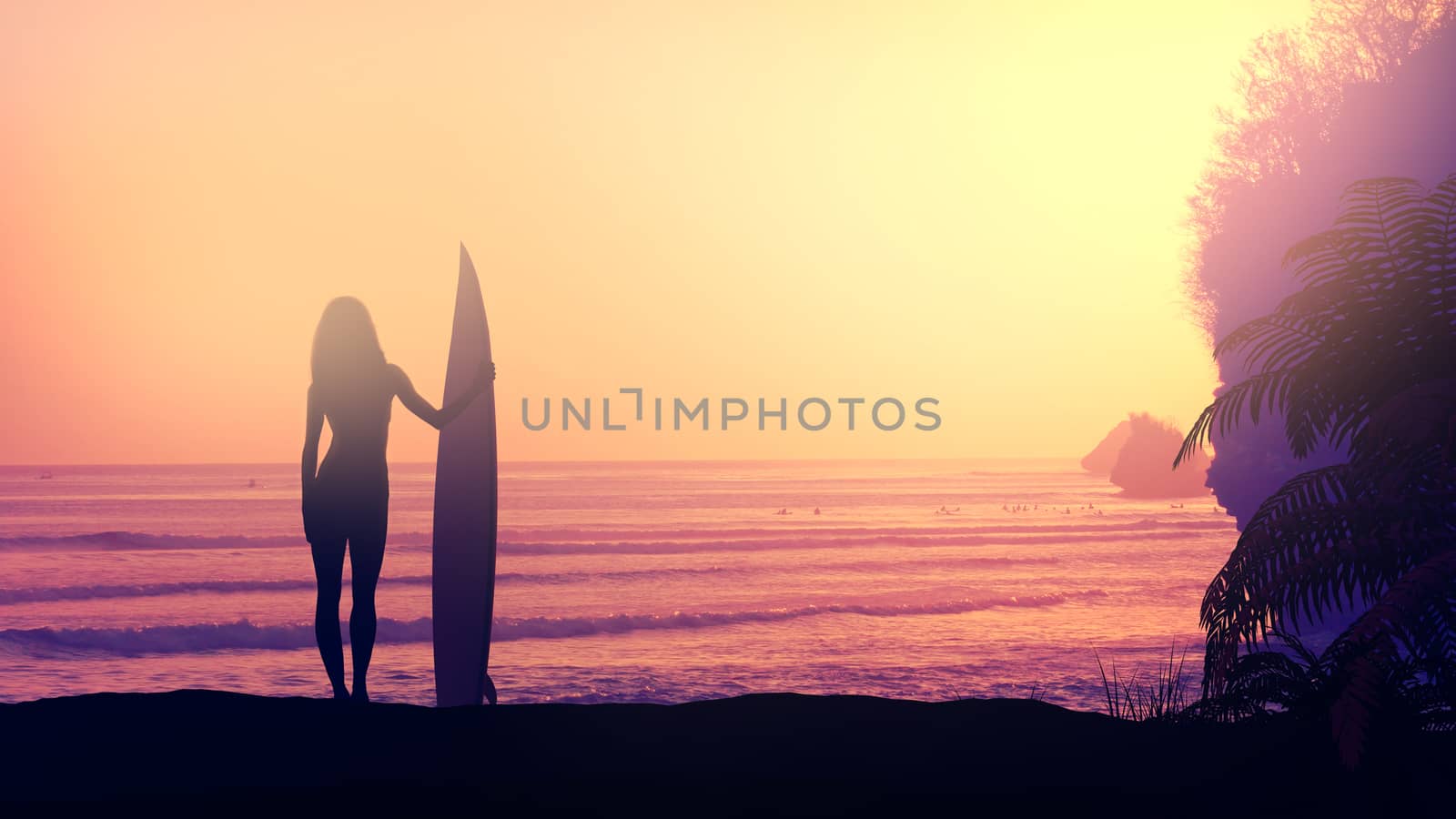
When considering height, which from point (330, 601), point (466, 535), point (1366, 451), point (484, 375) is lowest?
point (330, 601)

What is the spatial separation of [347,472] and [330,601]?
719mm

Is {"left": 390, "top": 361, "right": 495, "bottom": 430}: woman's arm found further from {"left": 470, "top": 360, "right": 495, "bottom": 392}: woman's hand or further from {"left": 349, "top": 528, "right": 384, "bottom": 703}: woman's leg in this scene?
{"left": 349, "top": 528, "right": 384, "bottom": 703}: woman's leg

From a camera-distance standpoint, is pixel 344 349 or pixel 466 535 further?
pixel 466 535

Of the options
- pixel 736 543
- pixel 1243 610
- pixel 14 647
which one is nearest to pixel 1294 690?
pixel 1243 610

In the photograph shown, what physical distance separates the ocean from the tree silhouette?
16.2 ft

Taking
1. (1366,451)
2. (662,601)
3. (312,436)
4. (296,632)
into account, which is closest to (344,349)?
(312,436)

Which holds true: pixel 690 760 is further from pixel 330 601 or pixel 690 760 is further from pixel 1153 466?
pixel 1153 466

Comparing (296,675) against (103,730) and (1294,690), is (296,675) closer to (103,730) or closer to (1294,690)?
(103,730)

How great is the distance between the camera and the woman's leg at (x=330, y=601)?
562 cm

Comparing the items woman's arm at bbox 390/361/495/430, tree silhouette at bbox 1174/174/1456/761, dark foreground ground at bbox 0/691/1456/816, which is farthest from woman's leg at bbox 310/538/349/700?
tree silhouette at bbox 1174/174/1456/761

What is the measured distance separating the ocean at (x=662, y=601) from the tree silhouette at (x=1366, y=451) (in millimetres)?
4929

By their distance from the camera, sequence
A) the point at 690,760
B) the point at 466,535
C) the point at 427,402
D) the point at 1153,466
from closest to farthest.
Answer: the point at 690,760 < the point at 427,402 < the point at 466,535 < the point at 1153,466

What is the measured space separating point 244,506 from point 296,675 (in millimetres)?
34621

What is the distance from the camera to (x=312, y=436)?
18.8ft
